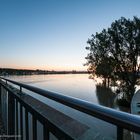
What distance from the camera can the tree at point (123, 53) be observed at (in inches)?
1629

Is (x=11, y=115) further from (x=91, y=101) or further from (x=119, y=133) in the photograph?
(x=91, y=101)

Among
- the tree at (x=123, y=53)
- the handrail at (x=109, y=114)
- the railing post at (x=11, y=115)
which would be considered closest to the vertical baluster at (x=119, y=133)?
the handrail at (x=109, y=114)

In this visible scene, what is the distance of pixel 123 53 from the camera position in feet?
138

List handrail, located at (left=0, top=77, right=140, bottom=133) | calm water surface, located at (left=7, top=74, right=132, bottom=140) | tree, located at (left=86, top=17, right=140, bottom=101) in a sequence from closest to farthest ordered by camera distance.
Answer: handrail, located at (left=0, top=77, right=140, bottom=133) → calm water surface, located at (left=7, top=74, right=132, bottom=140) → tree, located at (left=86, top=17, right=140, bottom=101)

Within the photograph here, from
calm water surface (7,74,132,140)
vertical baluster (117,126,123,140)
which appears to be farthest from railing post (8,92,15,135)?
vertical baluster (117,126,123,140)

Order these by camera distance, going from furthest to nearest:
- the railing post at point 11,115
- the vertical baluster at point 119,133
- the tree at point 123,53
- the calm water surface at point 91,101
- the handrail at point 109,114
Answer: the tree at point 123,53
the railing post at point 11,115
the calm water surface at point 91,101
the vertical baluster at point 119,133
the handrail at point 109,114

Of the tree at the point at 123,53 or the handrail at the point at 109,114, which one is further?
the tree at the point at 123,53

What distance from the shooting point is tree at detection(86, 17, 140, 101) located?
4138 cm

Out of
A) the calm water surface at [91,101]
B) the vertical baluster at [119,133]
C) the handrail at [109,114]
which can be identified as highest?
the handrail at [109,114]

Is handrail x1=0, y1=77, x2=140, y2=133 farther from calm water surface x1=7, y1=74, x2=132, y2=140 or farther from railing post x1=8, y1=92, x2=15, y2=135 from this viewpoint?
railing post x1=8, y1=92, x2=15, y2=135

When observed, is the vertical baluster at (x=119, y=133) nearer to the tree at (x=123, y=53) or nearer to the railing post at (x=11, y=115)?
the railing post at (x=11, y=115)

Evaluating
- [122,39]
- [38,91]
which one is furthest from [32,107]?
[122,39]

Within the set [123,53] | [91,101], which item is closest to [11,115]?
[91,101]

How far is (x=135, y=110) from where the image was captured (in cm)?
1603
